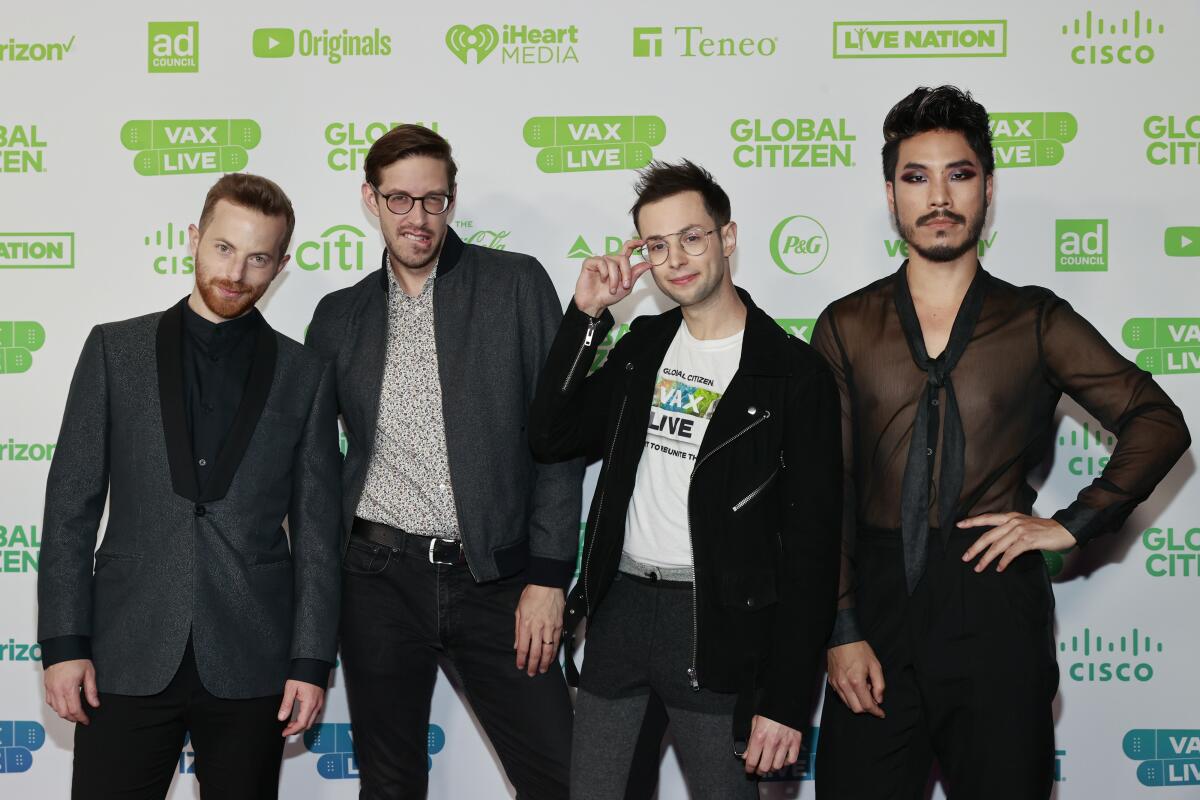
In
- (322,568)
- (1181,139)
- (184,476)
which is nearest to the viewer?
(184,476)

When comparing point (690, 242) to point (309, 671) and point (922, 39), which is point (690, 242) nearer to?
point (309, 671)

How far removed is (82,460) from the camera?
7.29 ft

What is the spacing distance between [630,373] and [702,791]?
2.96ft

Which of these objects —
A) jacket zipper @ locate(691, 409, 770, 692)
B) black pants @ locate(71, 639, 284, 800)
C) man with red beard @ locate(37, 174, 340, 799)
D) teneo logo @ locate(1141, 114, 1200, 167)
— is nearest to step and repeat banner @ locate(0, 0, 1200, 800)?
teneo logo @ locate(1141, 114, 1200, 167)

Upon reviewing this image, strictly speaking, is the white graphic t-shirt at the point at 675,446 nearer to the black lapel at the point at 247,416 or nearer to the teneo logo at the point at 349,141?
the black lapel at the point at 247,416

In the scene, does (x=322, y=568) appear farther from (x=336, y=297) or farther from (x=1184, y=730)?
(x=1184, y=730)

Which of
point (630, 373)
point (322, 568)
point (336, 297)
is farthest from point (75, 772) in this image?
point (630, 373)

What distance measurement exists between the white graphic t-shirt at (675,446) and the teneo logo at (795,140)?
1.10 m

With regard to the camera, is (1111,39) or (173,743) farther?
(1111,39)

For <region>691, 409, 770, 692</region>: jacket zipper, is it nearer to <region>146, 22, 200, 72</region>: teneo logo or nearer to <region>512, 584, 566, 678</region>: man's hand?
<region>512, 584, 566, 678</region>: man's hand

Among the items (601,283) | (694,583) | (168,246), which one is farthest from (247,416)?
(168,246)

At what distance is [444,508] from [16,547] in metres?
1.63

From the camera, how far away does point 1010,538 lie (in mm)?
2156

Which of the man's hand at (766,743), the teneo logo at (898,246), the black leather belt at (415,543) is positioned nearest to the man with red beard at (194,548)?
the black leather belt at (415,543)
